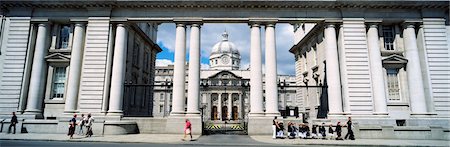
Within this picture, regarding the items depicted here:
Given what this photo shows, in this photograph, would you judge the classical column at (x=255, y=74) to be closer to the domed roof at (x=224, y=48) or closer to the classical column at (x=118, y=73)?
the classical column at (x=118, y=73)

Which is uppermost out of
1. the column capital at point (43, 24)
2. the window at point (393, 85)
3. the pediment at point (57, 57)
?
the column capital at point (43, 24)

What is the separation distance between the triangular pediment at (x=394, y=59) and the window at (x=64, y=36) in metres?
27.5

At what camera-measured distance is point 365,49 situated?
2256 cm

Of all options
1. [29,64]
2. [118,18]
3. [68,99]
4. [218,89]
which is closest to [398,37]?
[118,18]

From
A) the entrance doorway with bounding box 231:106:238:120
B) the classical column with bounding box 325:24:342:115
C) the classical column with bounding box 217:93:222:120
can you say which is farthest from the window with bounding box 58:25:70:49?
the entrance doorway with bounding box 231:106:238:120

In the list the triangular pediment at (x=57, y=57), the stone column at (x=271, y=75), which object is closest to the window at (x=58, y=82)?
the triangular pediment at (x=57, y=57)

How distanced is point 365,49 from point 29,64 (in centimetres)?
2791

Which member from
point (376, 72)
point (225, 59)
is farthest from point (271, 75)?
point (225, 59)

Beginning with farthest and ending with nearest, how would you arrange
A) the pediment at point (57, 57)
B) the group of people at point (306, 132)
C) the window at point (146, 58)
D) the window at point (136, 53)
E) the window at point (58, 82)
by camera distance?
the window at point (146, 58)
the window at point (136, 53)
the window at point (58, 82)
the pediment at point (57, 57)
the group of people at point (306, 132)

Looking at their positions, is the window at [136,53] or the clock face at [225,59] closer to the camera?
the window at [136,53]

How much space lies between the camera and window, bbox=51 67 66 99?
2350 cm

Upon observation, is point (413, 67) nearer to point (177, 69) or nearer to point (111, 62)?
point (177, 69)

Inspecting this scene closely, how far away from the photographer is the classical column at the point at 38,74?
22.1 metres

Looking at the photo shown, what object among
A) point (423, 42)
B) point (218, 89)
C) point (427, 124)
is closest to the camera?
point (427, 124)
